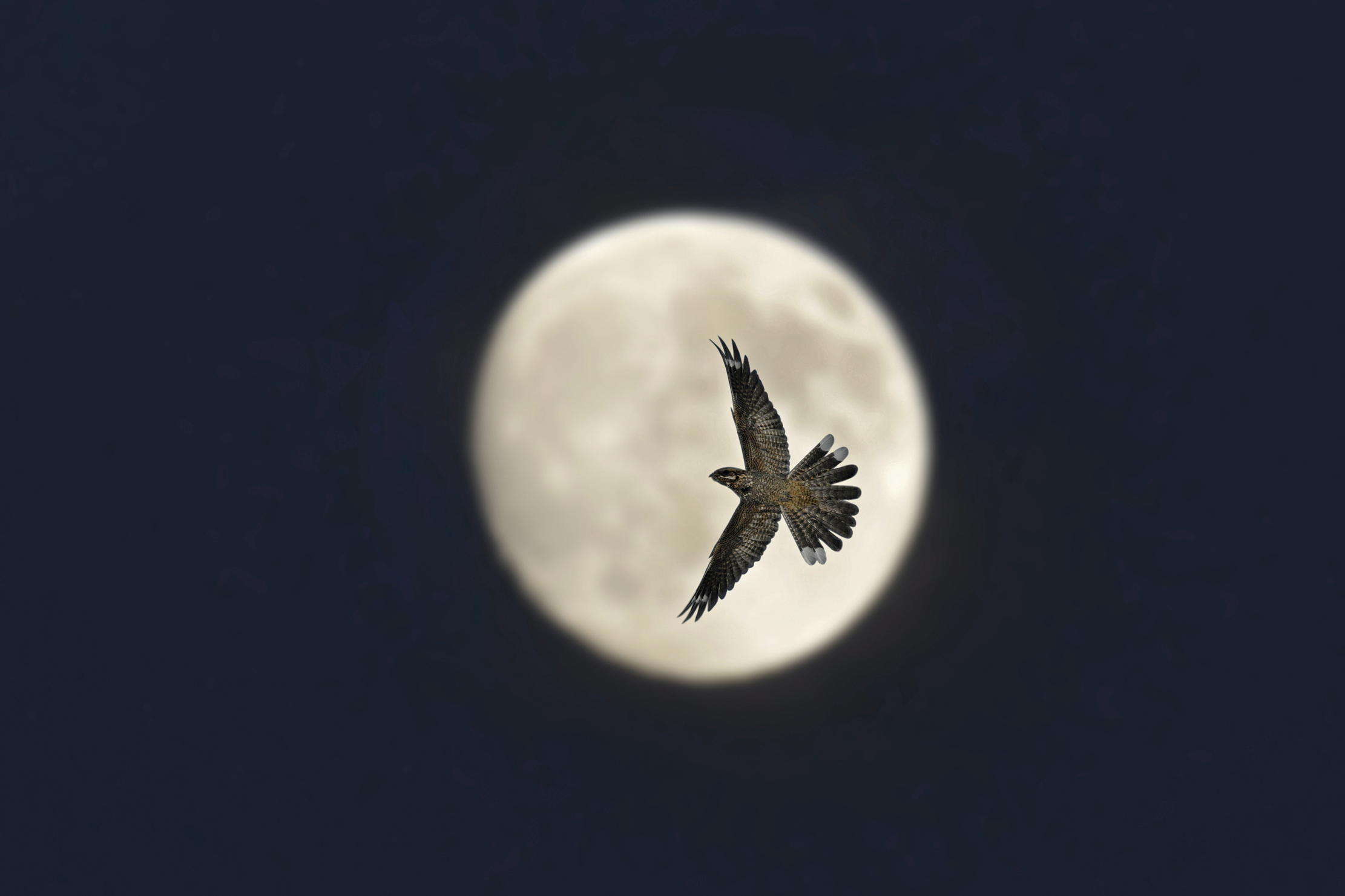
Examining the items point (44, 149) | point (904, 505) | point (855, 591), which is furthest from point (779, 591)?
point (44, 149)

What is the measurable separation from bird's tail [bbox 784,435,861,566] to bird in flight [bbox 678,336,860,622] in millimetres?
13

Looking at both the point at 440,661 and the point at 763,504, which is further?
the point at 440,661

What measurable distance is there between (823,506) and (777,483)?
1104mm

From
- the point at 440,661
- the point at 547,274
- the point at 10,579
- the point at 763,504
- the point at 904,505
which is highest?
the point at 547,274

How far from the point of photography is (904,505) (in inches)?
1236

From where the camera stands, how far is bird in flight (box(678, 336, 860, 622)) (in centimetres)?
2298

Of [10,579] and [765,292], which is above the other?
[765,292]

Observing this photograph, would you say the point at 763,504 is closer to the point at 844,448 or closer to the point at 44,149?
the point at 844,448

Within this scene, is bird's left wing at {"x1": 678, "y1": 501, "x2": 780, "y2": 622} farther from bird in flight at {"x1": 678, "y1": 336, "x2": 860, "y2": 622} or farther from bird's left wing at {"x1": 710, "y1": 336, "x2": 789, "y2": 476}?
bird's left wing at {"x1": 710, "y1": 336, "x2": 789, "y2": 476}

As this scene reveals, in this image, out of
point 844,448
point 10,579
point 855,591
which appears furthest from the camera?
point 855,591

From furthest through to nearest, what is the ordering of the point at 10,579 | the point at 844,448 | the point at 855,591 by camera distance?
1. the point at 855,591
2. the point at 10,579
3. the point at 844,448

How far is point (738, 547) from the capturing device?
77.7 feet

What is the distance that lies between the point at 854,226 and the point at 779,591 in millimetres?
10829

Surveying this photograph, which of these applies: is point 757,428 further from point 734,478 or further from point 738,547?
point 738,547
